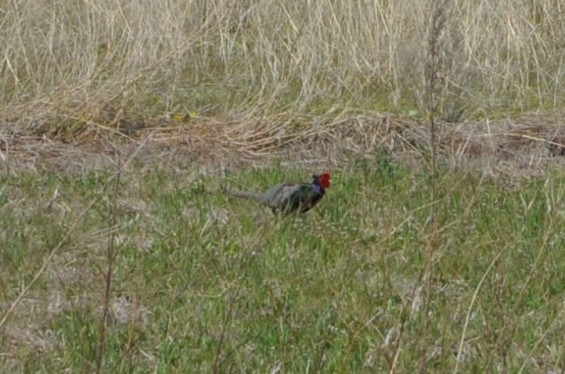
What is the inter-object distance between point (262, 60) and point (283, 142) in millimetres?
989

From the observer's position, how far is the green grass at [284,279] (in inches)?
137

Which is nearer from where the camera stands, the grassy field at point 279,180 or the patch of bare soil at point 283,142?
the grassy field at point 279,180

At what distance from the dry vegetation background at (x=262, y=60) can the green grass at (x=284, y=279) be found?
1.51 meters

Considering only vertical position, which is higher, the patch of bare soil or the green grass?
the green grass

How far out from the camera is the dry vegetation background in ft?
24.5

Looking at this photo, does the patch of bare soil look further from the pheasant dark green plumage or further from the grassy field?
the pheasant dark green plumage

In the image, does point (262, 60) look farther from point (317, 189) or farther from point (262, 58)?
point (317, 189)

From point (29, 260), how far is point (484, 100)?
406 centimetres

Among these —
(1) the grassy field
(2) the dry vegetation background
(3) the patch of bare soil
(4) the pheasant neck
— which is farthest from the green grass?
(2) the dry vegetation background

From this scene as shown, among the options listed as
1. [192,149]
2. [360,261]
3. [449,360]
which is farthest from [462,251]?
[192,149]

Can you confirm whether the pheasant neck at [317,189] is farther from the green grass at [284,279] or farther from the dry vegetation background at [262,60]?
the dry vegetation background at [262,60]

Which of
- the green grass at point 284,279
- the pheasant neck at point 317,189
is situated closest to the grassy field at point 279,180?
the green grass at point 284,279

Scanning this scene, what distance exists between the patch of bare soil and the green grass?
0.66m

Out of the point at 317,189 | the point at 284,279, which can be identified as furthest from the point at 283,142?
the point at 284,279
